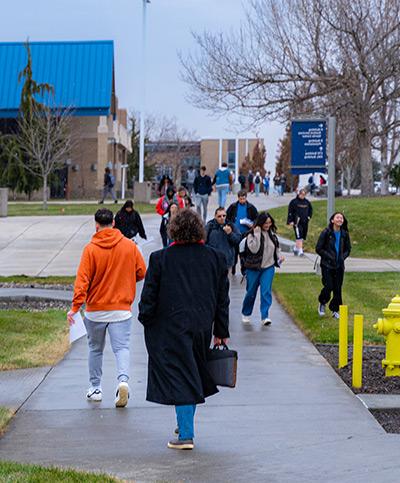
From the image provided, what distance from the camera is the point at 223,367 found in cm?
731

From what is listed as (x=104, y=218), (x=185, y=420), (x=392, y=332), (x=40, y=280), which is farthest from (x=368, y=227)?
(x=185, y=420)

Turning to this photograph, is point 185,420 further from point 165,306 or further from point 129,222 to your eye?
point 129,222

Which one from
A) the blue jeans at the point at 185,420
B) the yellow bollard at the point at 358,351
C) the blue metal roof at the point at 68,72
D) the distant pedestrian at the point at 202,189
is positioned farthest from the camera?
the blue metal roof at the point at 68,72

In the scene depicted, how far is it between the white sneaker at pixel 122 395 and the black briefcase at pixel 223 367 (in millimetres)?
1637

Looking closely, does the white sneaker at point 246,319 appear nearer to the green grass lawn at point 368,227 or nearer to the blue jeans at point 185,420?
the blue jeans at point 185,420

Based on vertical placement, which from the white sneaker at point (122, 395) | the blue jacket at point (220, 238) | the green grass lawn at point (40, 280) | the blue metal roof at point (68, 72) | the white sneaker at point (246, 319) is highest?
the blue metal roof at point (68, 72)

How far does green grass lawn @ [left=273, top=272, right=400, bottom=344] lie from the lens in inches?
514

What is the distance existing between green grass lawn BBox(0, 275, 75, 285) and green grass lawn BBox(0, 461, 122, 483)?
12.6 meters

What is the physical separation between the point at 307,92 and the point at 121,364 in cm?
2887

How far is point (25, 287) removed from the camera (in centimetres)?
1858

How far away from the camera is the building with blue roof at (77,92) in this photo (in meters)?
55.9

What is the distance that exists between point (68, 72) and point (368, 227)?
33.1 metres

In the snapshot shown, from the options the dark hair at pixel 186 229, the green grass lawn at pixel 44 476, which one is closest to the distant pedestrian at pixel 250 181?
the dark hair at pixel 186 229

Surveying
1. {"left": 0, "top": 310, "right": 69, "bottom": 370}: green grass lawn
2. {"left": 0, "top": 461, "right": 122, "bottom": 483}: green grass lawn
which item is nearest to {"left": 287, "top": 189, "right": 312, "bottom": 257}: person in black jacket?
{"left": 0, "top": 310, "right": 69, "bottom": 370}: green grass lawn
